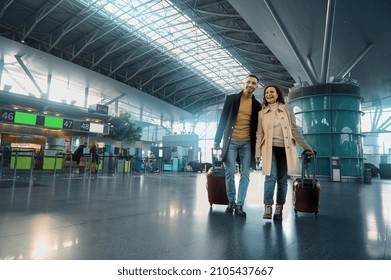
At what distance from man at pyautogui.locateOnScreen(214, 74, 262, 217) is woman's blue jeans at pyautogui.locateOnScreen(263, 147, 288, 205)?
11.3 inches

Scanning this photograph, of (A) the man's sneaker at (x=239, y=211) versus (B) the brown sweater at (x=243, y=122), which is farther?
(B) the brown sweater at (x=243, y=122)

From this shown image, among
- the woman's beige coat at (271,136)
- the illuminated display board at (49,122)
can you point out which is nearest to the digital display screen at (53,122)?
the illuminated display board at (49,122)

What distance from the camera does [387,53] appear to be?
14617 millimetres

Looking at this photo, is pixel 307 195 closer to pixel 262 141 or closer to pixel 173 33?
pixel 262 141

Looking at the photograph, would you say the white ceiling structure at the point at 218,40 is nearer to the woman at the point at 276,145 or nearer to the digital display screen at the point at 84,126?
the digital display screen at the point at 84,126

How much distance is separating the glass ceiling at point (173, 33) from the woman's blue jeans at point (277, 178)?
18011 millimetres

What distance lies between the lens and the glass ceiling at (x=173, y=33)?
1827 cm

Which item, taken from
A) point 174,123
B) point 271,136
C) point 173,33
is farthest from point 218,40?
point 271,136

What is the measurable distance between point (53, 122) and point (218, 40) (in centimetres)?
1608

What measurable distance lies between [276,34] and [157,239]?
15121mm

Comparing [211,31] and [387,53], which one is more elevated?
[211,31]

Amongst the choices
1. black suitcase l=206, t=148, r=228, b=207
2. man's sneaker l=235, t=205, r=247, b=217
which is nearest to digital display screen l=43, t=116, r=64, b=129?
black suitcase l=206, t=148, r=228, b=207
